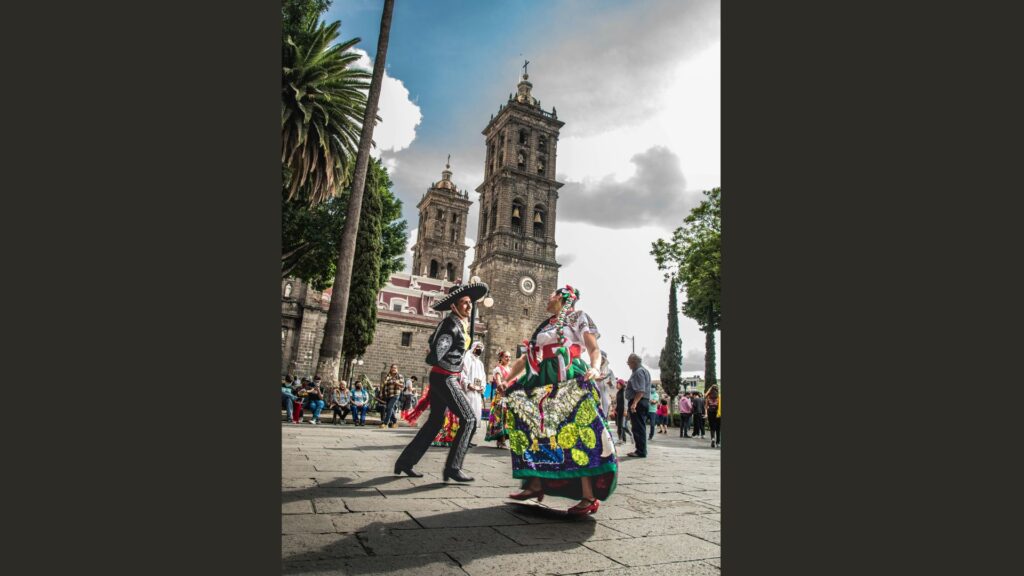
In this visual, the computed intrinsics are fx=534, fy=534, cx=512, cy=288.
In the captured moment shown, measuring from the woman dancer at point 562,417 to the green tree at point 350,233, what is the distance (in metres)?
9.03

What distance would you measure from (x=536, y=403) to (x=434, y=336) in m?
1.67

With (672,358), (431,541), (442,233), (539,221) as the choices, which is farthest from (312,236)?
(442,233)

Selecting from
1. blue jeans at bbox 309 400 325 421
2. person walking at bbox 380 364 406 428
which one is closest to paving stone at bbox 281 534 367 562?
person walking at bbox 380 364 406 428

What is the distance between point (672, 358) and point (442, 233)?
40767mm

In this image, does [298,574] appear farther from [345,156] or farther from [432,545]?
[345,156]

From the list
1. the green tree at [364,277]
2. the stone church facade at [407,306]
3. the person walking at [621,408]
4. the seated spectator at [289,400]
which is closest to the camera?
the person walking at [621,408]

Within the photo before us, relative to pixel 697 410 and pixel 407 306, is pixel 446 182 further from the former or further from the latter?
pixel 697 410

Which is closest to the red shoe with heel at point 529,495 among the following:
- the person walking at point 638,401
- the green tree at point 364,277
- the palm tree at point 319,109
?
the person walking at point 638,401

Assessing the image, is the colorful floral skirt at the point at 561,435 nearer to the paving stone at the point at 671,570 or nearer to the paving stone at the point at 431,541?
the paving stone at the point at 431,541

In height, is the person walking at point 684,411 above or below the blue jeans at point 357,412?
above

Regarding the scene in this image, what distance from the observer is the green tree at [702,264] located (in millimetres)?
25109

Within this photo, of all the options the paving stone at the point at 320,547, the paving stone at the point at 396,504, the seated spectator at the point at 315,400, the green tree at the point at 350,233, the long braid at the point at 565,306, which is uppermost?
the green tree at the point at 350,233

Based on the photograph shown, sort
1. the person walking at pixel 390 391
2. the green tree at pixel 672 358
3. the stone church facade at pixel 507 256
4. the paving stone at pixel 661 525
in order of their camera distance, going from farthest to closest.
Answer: the stone church facade at pixel 507 256
the green tree at pixel 672 358
the person walking at pixel 390 391
the paving stone at pixel 661 525

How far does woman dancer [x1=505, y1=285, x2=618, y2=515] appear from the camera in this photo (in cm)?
416
